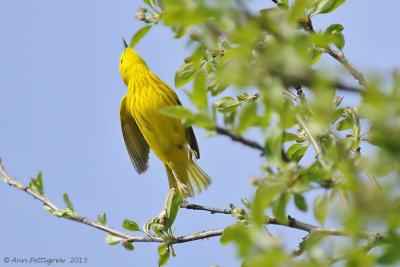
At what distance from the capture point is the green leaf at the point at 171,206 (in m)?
2.99

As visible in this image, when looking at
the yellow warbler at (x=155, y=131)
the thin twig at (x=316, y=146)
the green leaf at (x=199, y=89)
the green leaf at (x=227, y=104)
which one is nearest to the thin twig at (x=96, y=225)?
the green leaf at (x=227, y=104)

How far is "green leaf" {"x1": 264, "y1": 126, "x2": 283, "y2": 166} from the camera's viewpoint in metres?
1.34

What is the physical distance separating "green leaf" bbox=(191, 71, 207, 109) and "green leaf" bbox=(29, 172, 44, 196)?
183cm

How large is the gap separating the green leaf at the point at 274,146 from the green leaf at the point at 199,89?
0.21 metres

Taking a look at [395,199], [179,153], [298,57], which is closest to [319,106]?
[298,57]

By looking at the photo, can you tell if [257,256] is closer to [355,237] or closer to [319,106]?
[355,237]

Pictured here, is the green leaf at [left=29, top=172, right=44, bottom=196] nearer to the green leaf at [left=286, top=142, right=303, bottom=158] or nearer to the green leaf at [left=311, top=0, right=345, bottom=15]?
the green leaf at [left=286, top=142, right=303, bottom=158]

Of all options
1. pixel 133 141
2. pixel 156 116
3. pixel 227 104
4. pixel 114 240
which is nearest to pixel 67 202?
pixel 114 240

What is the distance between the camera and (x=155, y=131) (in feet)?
17.6

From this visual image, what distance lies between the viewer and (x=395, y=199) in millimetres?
1025

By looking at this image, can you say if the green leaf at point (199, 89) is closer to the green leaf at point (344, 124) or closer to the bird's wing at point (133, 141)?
the green leaf at point (344, 124)

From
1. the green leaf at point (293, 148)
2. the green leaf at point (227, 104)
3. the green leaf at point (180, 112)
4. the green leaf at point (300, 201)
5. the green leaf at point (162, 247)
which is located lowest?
the green leaf at point (300, 201)

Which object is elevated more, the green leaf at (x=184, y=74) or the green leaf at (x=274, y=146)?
the green leaf at (x=184, y=74)

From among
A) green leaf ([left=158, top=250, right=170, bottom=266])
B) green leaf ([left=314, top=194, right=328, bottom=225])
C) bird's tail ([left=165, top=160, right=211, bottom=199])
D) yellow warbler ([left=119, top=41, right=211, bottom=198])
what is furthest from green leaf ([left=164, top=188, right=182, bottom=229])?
bird's tail ([left=165, top=160, right=211, bottom=199])
